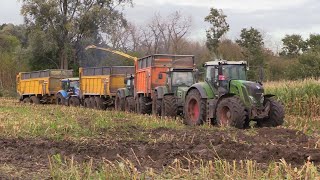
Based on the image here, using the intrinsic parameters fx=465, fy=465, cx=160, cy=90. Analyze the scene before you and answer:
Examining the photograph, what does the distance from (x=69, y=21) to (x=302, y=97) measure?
28085mm

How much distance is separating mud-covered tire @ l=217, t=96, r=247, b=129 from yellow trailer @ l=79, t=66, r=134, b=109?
11.9 metres

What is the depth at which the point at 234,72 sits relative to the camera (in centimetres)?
1367

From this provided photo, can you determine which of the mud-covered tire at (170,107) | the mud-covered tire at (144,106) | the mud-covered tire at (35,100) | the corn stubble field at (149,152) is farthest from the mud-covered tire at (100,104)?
the corn stubble field at (149,152)

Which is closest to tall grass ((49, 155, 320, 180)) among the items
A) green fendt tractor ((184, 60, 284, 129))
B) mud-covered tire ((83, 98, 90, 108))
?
green fendt tractor ((184, 60, 284, 129))

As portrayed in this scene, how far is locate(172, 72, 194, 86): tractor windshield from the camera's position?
17031 mm

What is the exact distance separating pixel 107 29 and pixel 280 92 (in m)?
26.0

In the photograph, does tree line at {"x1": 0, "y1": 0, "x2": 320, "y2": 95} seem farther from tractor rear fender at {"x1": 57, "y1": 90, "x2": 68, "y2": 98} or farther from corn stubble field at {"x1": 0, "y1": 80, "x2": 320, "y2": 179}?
corn stubble field at {"x1": 0, "y1": 80, "x2": 320, "y2": 179}

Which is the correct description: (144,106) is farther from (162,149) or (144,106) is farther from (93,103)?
(162,149)

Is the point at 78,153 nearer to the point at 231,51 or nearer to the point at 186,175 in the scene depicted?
the point at 186,175

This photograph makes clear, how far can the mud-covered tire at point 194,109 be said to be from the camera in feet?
45.5

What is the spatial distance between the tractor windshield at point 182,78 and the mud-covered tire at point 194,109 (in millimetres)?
2354

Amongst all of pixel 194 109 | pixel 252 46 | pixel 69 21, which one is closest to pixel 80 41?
pixel 69 21

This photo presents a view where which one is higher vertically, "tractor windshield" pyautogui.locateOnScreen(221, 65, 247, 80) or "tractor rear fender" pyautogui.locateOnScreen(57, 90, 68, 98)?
"tractor windshield" pyautogui.locateOnScreen(221, 65, 247, 80)

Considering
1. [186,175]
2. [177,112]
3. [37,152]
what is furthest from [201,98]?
[186,175]
